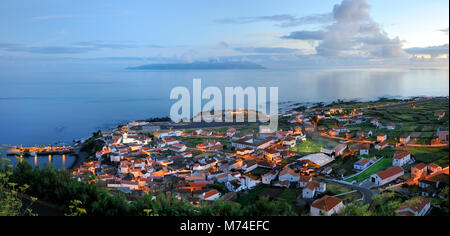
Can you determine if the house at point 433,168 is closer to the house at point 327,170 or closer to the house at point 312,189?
the house at point 327,170

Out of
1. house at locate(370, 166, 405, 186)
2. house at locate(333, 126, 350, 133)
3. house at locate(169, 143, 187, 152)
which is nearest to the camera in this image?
house at locate(370, 166, 405, 186)

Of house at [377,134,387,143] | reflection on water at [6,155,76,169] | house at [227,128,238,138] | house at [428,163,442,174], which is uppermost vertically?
house at [377,134,387,143]

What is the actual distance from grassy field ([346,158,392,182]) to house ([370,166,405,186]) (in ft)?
2.07

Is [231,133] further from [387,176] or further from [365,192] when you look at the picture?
[365,192]

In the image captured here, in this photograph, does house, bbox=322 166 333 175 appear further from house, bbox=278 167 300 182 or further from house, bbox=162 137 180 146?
house, bbox=162 137 180 146

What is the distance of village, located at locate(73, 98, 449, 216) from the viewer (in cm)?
1134

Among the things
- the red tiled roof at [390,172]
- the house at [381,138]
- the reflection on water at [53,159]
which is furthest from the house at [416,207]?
the reflection on water at [53,159]

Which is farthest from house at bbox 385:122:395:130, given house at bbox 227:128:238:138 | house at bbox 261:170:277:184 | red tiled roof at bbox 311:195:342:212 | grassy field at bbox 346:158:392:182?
red tiled roof at bbox 311:195:342:212

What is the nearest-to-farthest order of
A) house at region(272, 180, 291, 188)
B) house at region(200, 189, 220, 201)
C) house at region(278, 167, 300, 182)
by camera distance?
house at region(200, 189, 220, 201)
house at region(272, 180, 291, 188)
house at region(278, 167, 300, 182)

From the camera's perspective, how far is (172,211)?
5613 mm

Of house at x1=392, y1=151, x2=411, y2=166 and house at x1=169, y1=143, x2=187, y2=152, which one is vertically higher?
house at x1=392, y1=151, x2=411, y2=166

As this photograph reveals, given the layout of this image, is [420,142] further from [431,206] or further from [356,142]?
[431,206]

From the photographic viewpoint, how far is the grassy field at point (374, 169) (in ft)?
42.6
